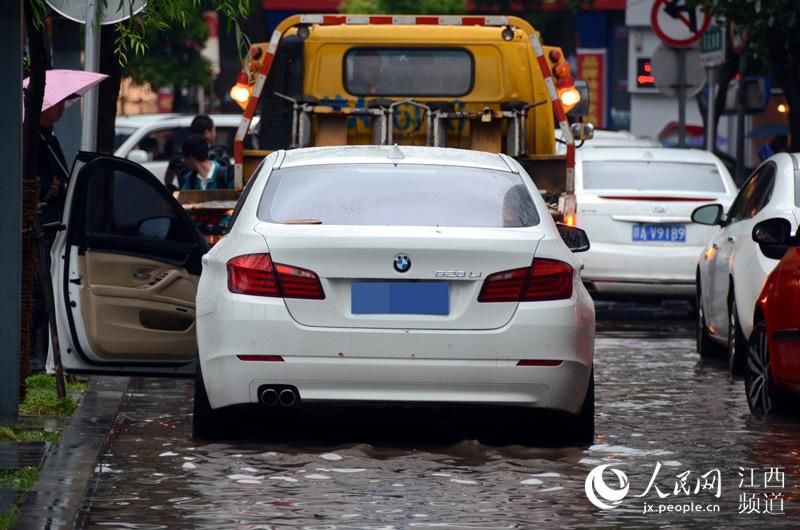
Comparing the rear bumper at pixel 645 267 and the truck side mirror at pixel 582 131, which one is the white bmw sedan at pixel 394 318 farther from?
the rear bumper at pixel 645 267

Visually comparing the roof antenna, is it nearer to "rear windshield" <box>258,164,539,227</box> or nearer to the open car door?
"rear windshield" <box>258,164,539,227</box>

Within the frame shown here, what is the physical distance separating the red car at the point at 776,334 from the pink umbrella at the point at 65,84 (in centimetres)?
368

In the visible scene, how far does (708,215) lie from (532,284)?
16.1 ft

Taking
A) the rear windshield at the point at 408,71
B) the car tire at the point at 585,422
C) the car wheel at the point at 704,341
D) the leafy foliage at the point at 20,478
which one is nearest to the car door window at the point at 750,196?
the car wheel at the point at 704,341

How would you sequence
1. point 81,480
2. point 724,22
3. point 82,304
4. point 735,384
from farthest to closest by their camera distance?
point 724,22 → point 735,384 → point 82,304 → point 81,480

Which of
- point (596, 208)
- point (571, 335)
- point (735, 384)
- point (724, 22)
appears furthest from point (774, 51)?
point (571, 335)

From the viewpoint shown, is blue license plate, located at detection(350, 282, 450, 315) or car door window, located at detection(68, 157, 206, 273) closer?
blue license plate, located at detection(350, 282, 450, 315)

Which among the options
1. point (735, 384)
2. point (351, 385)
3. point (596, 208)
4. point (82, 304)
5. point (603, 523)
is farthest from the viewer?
point (596, 208)

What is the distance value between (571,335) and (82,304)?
2685 mm

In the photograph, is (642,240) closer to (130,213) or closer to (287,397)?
(130,213)

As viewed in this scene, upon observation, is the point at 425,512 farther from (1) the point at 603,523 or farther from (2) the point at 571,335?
(2) the point at 571,335

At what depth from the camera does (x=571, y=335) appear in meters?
8.83

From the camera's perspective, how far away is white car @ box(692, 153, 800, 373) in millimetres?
12016
